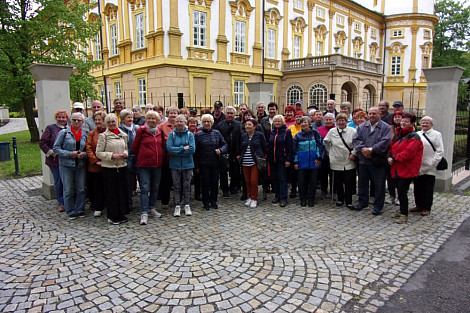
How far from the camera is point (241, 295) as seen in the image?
12.2 ft

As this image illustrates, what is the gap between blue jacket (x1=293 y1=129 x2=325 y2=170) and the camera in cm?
706

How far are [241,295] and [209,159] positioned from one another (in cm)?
352

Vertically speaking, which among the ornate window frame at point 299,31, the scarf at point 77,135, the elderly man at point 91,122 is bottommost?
the scarf at point 77,135

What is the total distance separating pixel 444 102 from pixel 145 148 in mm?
6940

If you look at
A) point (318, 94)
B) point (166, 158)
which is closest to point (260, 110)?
point (166, 158)

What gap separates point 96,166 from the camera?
6.36 meters

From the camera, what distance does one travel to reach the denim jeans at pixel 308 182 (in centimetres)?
713

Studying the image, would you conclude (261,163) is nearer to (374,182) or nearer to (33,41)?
(374,182)

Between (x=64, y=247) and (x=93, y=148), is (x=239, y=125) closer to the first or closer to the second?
(x=93, y=148)

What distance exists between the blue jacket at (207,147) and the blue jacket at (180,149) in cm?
35

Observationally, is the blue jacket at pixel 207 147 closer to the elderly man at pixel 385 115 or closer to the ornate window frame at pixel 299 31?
the elderly man at pixel 385 115

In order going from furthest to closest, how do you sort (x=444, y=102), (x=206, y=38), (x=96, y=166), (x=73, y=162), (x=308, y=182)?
1. (x=206, y=38)
2. (x=444, y=102)
3. (x=308, y=182)
4. (x=96, y=166)
5. (x=73, y=162)

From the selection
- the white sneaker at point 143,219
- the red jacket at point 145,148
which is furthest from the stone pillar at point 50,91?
the white sneaker at point 143,219

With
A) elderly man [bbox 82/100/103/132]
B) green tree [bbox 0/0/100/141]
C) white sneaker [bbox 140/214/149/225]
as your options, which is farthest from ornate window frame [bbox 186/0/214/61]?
white sneaker [bbox 140/214/149/225]
